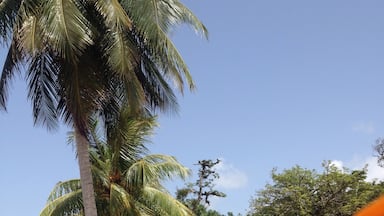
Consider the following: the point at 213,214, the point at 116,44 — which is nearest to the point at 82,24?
the point at 116,44

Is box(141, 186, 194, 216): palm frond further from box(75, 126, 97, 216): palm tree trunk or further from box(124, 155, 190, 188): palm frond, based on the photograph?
box(75, 126, 97, 216): palm tree trunk

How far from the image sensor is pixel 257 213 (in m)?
31.3

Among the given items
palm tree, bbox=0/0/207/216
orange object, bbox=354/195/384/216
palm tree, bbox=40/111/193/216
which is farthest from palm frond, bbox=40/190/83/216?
orange object, bbox=354/195/384/216

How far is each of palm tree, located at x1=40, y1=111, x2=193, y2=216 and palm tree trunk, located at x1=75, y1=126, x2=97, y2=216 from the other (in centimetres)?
344

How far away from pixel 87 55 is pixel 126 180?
553cm

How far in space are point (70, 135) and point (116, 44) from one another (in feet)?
21.0

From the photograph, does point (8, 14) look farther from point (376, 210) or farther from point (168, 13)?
point (376, 210)

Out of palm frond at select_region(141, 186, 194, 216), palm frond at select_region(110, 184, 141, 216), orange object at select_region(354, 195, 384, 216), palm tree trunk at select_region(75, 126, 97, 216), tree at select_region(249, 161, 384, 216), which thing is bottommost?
orange object at select_region(354, 195, 384, 216)

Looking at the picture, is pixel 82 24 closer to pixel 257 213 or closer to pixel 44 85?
pixel 44 85

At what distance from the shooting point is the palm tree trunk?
38.3 ft

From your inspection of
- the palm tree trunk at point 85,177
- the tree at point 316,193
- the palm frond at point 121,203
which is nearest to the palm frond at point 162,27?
the palm tree trunk at point 85,177

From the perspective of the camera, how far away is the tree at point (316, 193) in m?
29.1

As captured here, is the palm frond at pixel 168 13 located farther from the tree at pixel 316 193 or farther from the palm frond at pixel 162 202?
the tree at pixel 316 193

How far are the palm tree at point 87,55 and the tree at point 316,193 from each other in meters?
17.7
